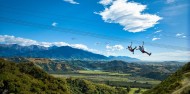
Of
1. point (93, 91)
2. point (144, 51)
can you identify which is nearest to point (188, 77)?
point (144, 51)

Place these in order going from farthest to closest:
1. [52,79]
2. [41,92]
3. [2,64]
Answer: [52,79] → [2,64] → [41,92]

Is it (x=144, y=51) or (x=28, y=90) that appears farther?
(x=28, y=90)

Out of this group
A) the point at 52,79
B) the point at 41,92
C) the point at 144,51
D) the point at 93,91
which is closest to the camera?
the point at 144,51

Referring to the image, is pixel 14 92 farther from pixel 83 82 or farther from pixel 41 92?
pixel 83 82

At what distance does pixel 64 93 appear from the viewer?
12238cm

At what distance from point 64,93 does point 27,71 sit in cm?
2210

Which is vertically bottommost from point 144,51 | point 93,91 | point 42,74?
point 93,91

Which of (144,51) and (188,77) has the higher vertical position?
(144,51)

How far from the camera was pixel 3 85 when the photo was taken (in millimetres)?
103625

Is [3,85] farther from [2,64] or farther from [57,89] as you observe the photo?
[57,89]

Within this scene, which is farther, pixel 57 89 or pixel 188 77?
pixel 57 89

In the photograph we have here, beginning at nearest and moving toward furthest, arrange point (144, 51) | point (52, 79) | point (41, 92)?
point (144, 51) < point (41, 92) < point (52, 79)

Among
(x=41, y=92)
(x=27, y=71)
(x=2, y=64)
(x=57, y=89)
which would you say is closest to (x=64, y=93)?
(x=57, y=89)

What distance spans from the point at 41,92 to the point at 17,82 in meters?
10.8
